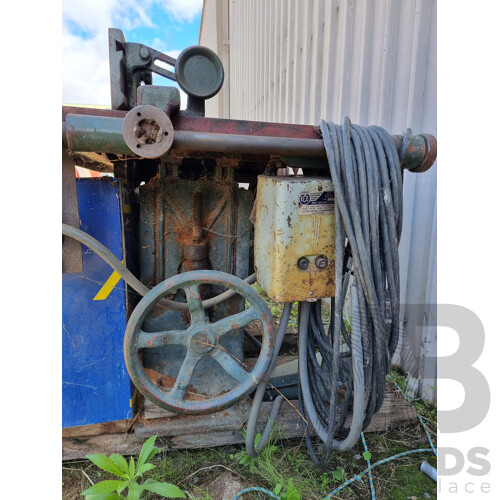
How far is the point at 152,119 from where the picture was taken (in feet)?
3.34

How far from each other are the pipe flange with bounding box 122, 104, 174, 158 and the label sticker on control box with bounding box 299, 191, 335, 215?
442 mm

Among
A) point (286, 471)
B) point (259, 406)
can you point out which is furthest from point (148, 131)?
point (286, 471)

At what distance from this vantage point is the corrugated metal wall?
5.50ft

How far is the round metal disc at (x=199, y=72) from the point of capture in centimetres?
135

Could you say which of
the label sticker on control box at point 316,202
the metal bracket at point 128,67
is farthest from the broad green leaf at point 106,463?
the metal bracket at point 128,67

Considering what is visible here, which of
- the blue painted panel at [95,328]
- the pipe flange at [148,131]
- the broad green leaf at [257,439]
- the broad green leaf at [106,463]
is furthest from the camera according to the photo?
the broad green leaf at [257,439]

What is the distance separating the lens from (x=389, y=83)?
74.8 inches

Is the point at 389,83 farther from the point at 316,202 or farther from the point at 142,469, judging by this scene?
the point at 142,469

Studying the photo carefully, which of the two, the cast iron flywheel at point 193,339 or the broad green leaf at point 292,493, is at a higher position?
the cast iron flywheel at point 193,339

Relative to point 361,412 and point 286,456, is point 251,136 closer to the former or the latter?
point 361,412

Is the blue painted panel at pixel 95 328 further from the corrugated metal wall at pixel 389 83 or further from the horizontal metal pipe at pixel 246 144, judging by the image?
the corrugated metal wall at pixel 389 83

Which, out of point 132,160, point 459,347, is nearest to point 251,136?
point 132,160

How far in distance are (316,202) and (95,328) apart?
93cm

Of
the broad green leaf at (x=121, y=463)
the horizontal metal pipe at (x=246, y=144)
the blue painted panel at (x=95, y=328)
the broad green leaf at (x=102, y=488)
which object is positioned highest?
the horizontal metal pipe at (x=246, y=144)
